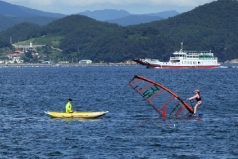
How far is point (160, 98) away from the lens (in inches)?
2601

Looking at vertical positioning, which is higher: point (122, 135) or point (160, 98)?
point (160, 98)

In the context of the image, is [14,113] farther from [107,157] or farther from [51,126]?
[107,157]

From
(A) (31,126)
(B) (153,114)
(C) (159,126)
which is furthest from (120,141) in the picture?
(B) (153,114)

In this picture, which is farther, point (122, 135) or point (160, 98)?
point (160, 98)

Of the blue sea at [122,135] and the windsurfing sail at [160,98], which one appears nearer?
the blue sea at [122,135]

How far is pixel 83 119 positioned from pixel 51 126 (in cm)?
427

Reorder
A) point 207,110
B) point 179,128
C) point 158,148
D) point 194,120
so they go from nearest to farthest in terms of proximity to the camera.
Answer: point 158,148
point 179,128
point 194,120
point 207,110

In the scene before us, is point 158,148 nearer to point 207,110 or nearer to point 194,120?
point 194,120

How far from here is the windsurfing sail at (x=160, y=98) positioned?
212ft

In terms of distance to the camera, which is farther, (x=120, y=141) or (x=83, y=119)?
(x=83, y=119)

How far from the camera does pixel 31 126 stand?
62562 millimetres

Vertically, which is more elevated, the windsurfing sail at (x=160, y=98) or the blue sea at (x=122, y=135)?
the windsurfing sail at (x=160, y=98)

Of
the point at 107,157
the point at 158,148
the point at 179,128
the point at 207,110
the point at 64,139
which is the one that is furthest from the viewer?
the point at 207,110

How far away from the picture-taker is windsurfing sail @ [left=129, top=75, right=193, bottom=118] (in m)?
64.5
